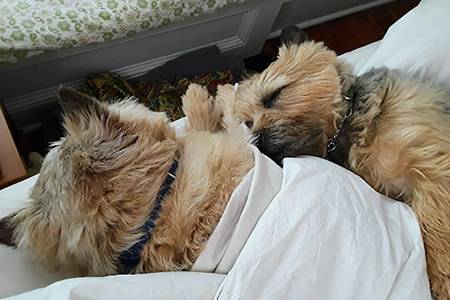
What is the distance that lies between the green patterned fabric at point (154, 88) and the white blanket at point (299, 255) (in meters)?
0.76

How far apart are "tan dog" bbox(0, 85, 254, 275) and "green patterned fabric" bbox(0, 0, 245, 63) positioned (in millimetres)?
601

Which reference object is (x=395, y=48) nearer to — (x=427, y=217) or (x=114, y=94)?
(x=427, y=217)

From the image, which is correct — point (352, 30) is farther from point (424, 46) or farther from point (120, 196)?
point (120, 196)

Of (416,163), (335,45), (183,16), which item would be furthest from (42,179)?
(335,45)

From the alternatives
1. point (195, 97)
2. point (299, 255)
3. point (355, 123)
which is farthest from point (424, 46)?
point (299, 255)

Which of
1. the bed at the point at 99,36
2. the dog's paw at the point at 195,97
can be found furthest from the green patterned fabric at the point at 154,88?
the dog's paw at the point at 195,97

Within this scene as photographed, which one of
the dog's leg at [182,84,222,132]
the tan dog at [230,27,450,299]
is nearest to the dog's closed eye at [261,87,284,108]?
the tan dog at [230,27,450,299]

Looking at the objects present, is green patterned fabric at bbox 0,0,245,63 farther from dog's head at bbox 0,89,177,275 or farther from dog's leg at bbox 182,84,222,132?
dog's head at bbox 0,89,177,275

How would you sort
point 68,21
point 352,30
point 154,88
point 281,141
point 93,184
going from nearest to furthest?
1. point 93,184
2. point 281,141
3. point 68,21
4. point 154,88
5. point 352,30

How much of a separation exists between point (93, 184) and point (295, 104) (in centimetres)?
44

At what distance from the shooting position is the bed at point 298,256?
0.86 metres

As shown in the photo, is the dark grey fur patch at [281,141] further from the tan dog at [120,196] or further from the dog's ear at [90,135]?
the dog's ear at [90,135]

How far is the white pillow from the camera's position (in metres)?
1.27

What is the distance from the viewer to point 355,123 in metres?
1.15
